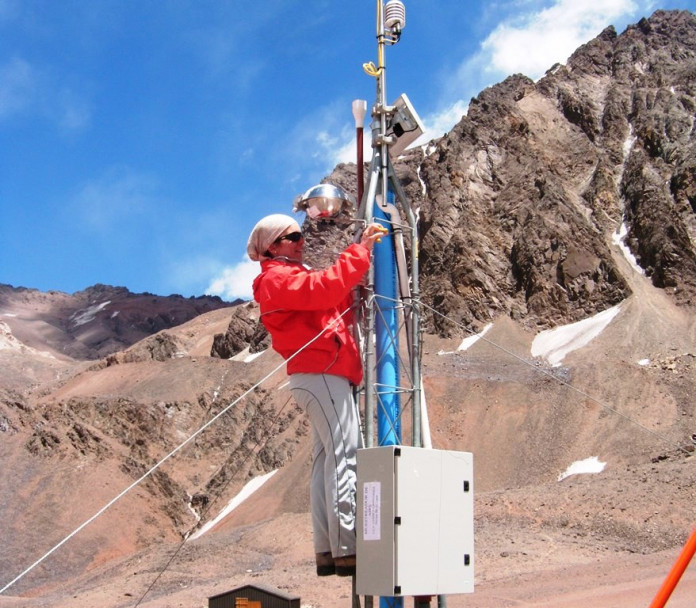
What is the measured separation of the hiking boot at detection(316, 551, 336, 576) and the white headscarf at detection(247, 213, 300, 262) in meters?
1.96

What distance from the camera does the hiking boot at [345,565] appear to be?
4.64 meters

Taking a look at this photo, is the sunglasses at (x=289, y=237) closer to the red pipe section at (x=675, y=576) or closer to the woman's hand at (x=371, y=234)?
the woman's hand at (x=371, y=234)

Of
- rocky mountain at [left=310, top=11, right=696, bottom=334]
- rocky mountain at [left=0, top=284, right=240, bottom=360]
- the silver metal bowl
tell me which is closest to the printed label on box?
the silver metal bowl

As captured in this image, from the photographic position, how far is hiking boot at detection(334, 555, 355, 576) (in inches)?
183

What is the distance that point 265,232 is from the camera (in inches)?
208

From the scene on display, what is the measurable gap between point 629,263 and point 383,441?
52.3 m

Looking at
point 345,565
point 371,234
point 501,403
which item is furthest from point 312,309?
point 501,403

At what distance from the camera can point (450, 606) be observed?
11.7 meters

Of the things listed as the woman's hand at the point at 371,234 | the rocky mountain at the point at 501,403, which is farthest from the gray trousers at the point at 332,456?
the woman's hand at the point at 371,234

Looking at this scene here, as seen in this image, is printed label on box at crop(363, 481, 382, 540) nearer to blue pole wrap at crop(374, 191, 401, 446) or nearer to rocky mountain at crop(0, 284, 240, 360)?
blue pole wrap at crop(374, 191, 401, 446)

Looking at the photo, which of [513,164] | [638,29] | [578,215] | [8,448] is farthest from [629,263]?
[8,448]

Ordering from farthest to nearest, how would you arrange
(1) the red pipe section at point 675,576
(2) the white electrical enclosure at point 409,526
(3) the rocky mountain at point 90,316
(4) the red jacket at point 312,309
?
1. (3) the rocky mountain at point 90,316
2. (4) the red jacket at point 312,309
3. (2) the white electrical enclosure at point 409,526
4. (1) the red pipe section at point 675,576

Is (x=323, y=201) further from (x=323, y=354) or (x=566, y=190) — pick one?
(x=566, y=190)

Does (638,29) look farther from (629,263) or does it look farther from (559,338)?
(559,338)
